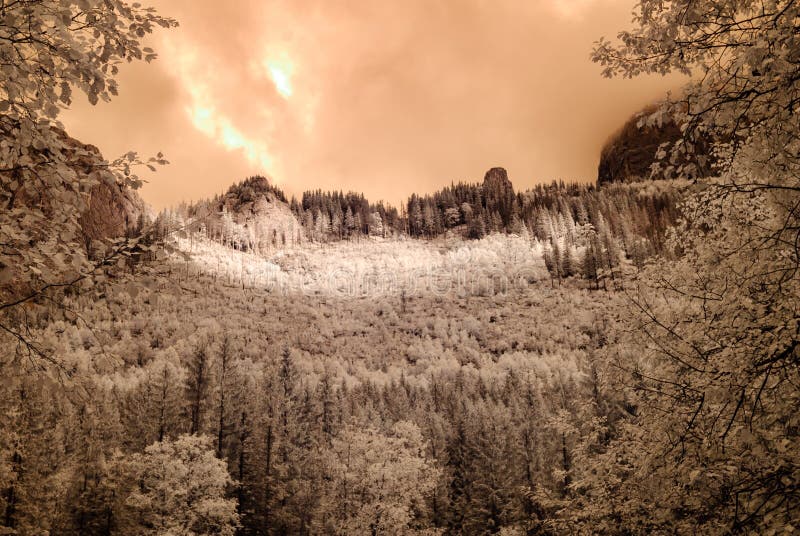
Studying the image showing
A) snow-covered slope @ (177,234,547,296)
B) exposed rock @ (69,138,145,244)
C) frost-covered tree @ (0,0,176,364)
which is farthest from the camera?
snow-covered slope @ (177,234,547,296)

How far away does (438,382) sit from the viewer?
3327 inches

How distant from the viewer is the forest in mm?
3693

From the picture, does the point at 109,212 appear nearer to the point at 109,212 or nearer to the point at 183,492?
the point at 109,212

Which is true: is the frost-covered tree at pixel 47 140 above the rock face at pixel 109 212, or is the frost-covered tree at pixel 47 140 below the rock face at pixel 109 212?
below

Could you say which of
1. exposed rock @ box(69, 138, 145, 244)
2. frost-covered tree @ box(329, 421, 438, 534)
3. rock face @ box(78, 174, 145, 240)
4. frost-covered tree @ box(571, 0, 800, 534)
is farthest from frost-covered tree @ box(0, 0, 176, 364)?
rock face @ box(78, 174, 145, 240)

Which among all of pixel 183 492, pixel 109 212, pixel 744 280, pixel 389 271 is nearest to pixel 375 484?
pixel 183 492

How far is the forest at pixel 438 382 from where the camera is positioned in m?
3.69

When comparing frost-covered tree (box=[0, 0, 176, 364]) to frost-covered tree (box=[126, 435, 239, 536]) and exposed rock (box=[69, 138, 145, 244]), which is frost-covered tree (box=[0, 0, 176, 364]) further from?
exposed rock (box=[69, 138, 145, 244])

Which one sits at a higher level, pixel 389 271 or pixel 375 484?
pixel 389 271

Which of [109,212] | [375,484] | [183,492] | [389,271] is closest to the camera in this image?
[183,492]

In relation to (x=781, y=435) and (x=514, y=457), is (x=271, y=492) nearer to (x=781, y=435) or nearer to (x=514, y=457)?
(x=514, y=457)

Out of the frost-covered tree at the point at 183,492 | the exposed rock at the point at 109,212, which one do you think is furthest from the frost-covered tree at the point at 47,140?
the exposed rock at the point at 109,212

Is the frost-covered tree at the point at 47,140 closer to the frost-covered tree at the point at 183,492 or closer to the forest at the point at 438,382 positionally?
the forest at the point at 438,382

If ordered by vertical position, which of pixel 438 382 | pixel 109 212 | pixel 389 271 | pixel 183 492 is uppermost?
pixel 109 212
